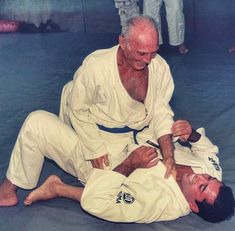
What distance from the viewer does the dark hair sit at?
6.84 feet

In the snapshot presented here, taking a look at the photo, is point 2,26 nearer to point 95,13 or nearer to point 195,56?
point 95,13

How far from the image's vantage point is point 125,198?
2.17m

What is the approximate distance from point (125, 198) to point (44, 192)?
514 mm

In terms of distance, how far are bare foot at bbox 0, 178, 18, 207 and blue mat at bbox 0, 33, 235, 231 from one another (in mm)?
36

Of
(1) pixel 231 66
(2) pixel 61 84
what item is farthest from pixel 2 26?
(1) pixel 231 66

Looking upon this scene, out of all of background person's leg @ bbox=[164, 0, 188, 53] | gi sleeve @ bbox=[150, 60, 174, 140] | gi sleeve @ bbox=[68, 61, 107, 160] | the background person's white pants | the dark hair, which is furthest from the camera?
the background person's white pants

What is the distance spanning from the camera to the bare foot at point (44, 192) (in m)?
2.39

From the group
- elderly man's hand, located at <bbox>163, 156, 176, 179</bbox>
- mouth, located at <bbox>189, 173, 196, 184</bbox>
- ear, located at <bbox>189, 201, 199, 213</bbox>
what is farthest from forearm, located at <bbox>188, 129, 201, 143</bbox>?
ear, located at <bbox>189, 201, 199, 213</bbox>

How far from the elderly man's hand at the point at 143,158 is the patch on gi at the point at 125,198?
0.19 meters

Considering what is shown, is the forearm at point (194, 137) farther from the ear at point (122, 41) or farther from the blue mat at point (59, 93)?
the ear at point (122, 41)

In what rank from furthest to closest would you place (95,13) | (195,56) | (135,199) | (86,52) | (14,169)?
1. (95,13)
2. (86,52)
3. (195,56)
4. (14,169)
5. (135,199)

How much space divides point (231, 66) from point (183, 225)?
246 centimetres

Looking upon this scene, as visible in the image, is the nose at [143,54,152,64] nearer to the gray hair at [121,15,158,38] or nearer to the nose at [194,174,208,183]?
the gray hair at [121,15,158,38]

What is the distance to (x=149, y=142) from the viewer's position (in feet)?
8.41
